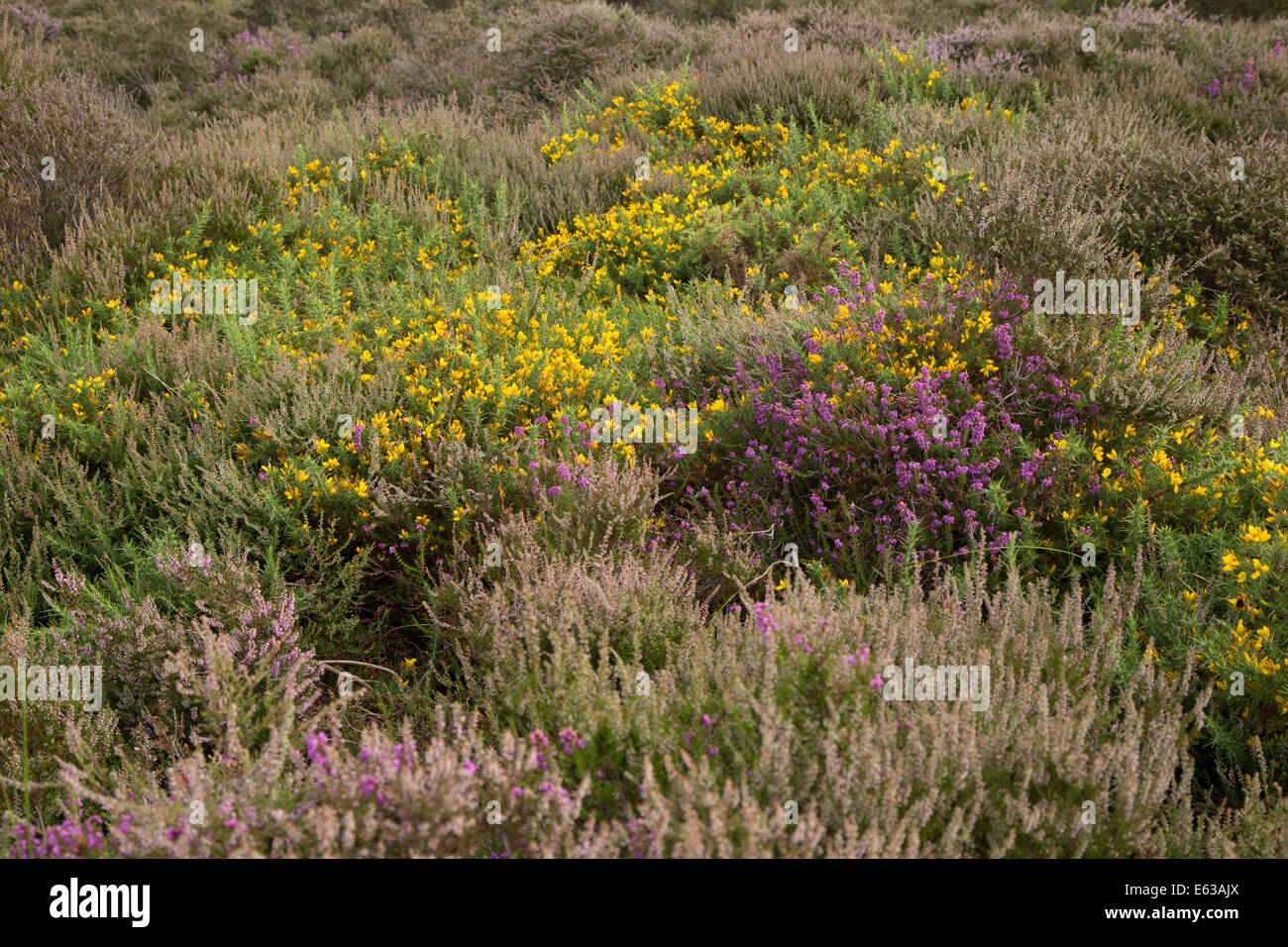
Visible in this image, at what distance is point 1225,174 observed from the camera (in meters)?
4.72

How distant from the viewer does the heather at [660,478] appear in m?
1.87

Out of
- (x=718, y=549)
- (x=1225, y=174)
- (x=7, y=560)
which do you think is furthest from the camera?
(x=1225, y=174)

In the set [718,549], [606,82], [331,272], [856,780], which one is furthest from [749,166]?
[856,780]

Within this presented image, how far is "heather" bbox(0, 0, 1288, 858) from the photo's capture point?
1.87 m

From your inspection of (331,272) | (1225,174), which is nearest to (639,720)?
(331,272)

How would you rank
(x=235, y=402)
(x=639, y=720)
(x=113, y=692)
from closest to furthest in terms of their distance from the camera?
1. (x=639, y=720)
2. (x=113, y=692)
3. (x=235, y=402)

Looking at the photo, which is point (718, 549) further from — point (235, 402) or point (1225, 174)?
point (1225, 174)

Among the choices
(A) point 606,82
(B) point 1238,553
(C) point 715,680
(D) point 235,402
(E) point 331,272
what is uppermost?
(A) point 606,82

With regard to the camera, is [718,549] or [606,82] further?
[606,82]

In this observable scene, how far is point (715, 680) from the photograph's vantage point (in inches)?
88.3

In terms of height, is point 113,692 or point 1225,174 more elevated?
point 1225,174

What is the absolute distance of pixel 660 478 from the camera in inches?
127
